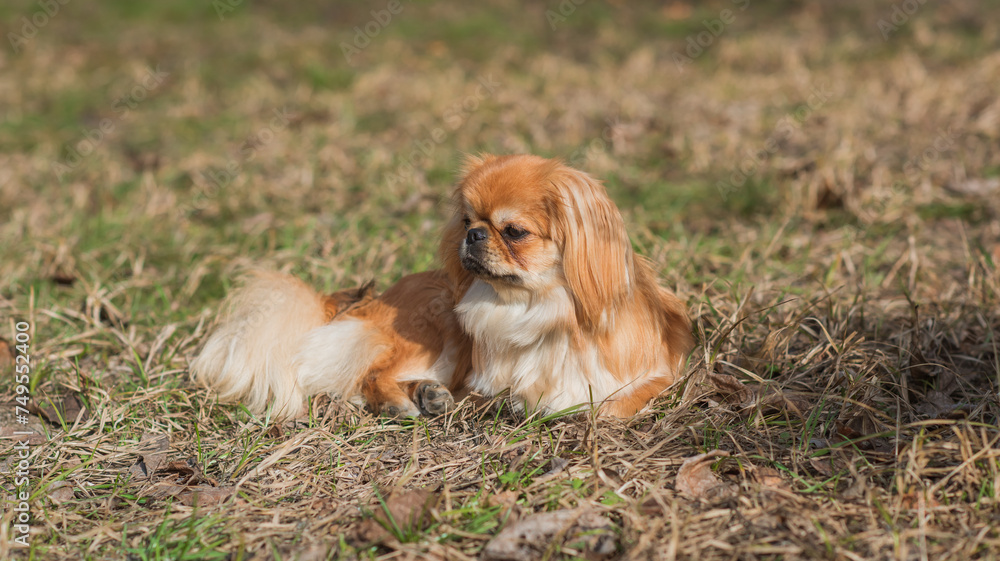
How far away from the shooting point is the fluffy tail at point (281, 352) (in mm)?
3602

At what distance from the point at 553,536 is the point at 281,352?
1807 mm

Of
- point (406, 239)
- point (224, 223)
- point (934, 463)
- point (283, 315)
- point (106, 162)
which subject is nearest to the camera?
point (934, 463)

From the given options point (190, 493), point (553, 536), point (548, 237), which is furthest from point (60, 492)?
point (548, 237)

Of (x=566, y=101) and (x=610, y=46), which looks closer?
(x=566, y=101)

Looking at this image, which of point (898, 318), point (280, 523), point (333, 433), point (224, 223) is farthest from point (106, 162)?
point (898, 318)

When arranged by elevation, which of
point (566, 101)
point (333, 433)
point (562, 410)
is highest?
point (566, 101)

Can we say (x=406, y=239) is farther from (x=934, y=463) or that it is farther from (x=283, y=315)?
(x=934, y=463)

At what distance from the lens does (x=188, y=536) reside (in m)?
→ 2.50

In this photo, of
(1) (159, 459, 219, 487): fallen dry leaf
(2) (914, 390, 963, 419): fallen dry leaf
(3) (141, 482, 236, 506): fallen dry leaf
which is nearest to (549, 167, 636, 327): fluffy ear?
(2) (914, 390, 963, 419): fallen dry leaf

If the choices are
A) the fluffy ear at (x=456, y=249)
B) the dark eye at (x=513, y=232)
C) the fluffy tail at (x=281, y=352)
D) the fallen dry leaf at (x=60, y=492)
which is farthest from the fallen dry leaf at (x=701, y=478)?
the fallen dry leaf at (x=60, y=492)

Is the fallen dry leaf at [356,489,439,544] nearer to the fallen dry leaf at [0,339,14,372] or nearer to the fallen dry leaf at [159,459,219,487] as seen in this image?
the fallen dry leaf at [159,459,219,487]

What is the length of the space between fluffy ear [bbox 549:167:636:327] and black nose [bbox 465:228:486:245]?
29 centimetres

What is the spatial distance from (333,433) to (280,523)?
2.34 ft

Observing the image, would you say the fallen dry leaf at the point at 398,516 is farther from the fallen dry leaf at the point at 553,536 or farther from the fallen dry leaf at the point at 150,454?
the fallen dry leaf at the point at 150,454
